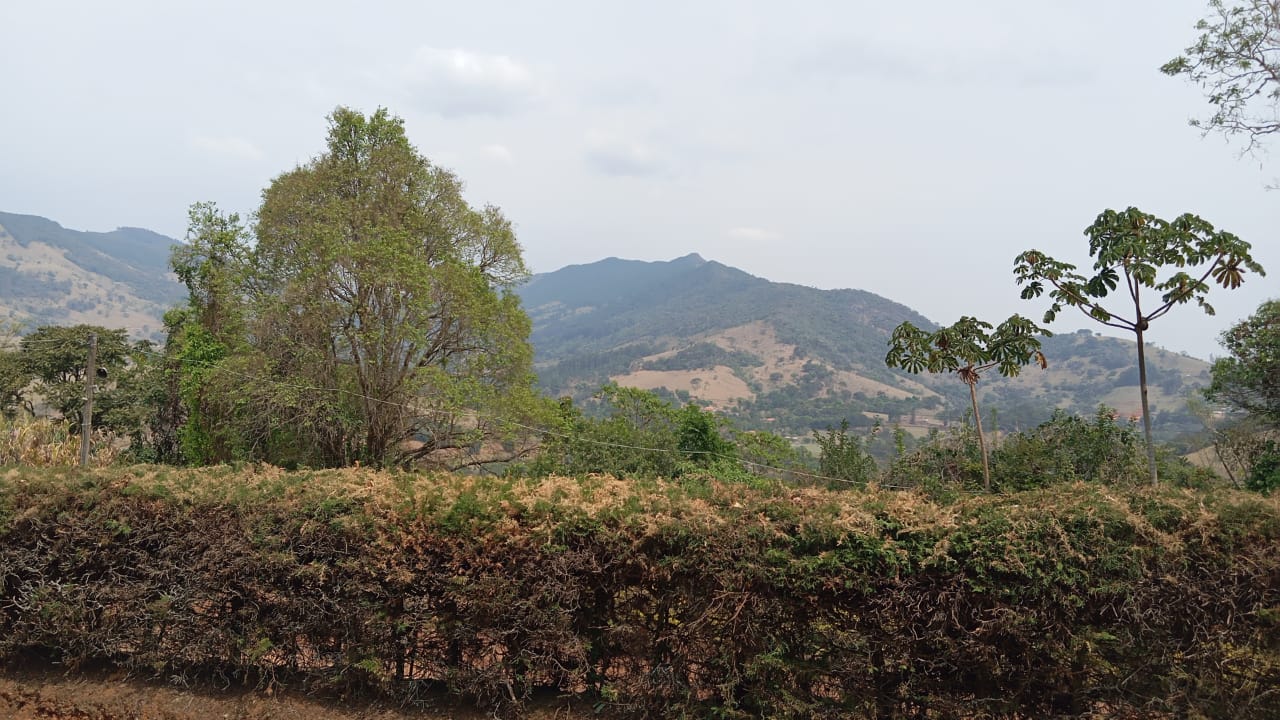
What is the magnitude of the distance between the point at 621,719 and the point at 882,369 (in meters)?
121

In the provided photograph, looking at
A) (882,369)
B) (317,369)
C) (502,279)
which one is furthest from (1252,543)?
(882,369)

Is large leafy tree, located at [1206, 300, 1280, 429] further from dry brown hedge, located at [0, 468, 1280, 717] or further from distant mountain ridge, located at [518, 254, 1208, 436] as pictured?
distant mountain ridge, located at [518, 254, 1208, 436]

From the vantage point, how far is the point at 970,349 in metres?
7.95

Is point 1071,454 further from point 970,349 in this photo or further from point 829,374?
point 829,374

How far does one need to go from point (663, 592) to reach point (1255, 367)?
510 inches

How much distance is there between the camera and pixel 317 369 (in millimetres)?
16297

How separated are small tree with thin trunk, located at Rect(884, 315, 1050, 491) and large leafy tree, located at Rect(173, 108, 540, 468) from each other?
10593 millimetres

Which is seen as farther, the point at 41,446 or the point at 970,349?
the point at 41,446

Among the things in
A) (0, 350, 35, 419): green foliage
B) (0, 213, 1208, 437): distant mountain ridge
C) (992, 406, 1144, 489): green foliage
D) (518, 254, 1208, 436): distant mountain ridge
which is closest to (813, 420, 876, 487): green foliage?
(992, 406, 1144, 489): green foliage

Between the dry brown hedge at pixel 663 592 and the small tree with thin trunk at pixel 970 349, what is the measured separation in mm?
4081

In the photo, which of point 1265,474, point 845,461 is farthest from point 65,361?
point 1265,474

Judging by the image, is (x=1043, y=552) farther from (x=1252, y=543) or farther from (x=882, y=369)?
(x=882, y=369)

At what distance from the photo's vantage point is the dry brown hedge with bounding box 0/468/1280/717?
335cm

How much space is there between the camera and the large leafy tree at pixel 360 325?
53.0 ft
